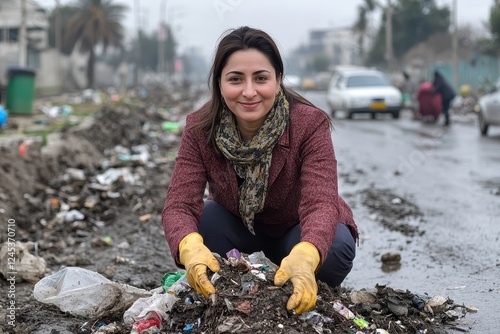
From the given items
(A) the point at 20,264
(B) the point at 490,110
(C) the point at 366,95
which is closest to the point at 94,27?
(C) the point at 366,95

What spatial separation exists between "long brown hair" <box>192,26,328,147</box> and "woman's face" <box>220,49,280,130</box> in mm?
27

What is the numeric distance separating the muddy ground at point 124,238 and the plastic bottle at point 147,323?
0.04 m

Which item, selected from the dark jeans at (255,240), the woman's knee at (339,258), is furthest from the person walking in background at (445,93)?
the woman's knee at (339,258)

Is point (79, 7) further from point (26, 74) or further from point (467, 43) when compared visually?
point (26, 74)

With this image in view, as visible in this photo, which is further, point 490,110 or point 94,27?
point 94,27

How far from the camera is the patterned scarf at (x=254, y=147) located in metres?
3.44

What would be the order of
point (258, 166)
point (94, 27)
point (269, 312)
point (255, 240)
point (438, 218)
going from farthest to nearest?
point (94, 27) < point (438, 218) < point (255, 240) < point (258, 166) < point (269, 312)

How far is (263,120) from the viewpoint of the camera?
353 centimetres

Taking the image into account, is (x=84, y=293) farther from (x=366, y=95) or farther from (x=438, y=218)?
(x=366, y=95)

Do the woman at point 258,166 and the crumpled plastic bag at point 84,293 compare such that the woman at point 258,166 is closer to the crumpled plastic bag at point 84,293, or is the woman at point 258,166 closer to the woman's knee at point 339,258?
the woman's knee at point 339,258

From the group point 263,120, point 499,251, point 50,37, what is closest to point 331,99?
point 499,251

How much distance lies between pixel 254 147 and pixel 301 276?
72cm

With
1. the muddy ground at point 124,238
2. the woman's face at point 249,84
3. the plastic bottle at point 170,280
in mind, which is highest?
the woman's face at point 249,84

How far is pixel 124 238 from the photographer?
6441 millimetres
